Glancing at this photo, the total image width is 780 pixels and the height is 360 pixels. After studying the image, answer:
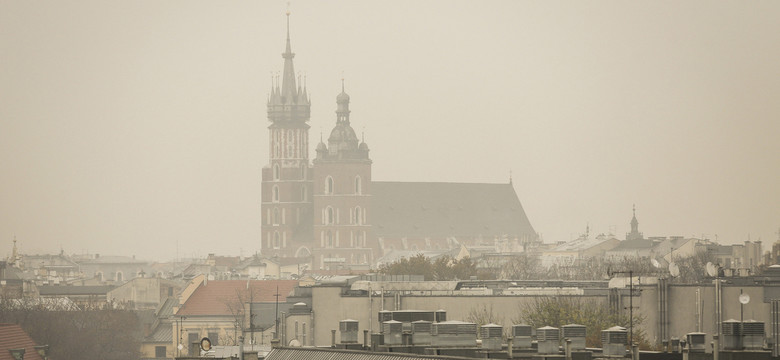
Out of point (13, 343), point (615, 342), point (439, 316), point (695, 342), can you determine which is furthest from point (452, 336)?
point (13, 343)

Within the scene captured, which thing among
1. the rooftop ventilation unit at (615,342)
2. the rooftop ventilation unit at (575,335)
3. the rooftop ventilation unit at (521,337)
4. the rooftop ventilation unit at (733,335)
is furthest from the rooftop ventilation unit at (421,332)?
the rooftop ventilation unit at (733,335)

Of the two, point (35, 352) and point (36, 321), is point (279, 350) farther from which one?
point (36, 321)

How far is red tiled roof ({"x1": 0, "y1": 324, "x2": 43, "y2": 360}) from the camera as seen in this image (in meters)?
65.8

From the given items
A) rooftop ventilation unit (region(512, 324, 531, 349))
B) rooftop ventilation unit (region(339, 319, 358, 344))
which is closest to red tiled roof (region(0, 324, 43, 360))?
rooftop ventilation unit (region(339, 319, 358, 344))

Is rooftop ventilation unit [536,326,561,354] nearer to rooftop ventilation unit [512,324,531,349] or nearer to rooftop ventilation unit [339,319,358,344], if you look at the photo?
rooftop ventilation unit [512,324,531,349]

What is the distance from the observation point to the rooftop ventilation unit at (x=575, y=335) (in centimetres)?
4144

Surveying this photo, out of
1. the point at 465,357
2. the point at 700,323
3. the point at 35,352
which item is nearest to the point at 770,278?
the point at 700,323

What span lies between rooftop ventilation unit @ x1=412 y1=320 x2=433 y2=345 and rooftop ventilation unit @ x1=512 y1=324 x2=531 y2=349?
1666mm

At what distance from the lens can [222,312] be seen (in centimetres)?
13275

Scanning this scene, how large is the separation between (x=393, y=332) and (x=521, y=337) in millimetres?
2655

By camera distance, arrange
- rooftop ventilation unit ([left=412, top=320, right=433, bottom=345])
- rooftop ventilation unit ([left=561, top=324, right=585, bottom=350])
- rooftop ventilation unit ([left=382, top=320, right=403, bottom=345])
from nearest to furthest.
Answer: rooftop ventilation unit ([left=561, top=324, right=585, bottom=350]) → rooftop ventilation unit ([left=412, top=320, right=433, bottom=345]) → rooftop ventilation unit ([left=382, top=320, right=403, bottom=345])

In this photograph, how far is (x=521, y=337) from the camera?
143 feet

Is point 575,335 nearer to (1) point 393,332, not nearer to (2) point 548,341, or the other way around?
(2) point 548,341

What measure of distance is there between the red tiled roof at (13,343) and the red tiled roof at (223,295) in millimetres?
58558
